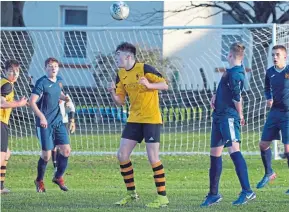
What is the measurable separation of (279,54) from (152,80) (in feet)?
7.70

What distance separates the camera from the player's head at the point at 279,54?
1118 cm

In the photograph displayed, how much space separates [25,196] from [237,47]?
3331 millimetres

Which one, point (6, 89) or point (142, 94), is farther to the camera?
point (6, 89)

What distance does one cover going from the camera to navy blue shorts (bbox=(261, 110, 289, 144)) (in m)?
11.6

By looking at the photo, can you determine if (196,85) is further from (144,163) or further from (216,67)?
(144,163)

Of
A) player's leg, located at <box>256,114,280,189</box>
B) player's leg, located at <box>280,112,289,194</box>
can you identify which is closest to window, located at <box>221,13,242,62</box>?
player's leg, located at <box>256,114,280,189</box>

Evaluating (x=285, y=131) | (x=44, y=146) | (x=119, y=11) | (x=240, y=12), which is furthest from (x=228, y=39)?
(x=44, y=146)

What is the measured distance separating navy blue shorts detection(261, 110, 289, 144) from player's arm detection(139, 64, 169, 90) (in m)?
2.60

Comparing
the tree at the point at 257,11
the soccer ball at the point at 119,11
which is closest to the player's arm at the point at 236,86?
the soccer ball at the point at 119,11

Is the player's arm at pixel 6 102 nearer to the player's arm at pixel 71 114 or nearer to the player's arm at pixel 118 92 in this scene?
the player's arm at pixel 118 92

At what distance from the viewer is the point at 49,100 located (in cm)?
1208

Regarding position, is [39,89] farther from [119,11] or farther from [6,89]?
[119,11]

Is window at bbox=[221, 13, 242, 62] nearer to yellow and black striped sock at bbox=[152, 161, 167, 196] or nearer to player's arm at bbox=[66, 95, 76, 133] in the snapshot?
player's arm at bbox=[66, 95, 76, 133]

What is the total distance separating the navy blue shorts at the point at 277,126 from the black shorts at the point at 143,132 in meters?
2.56
